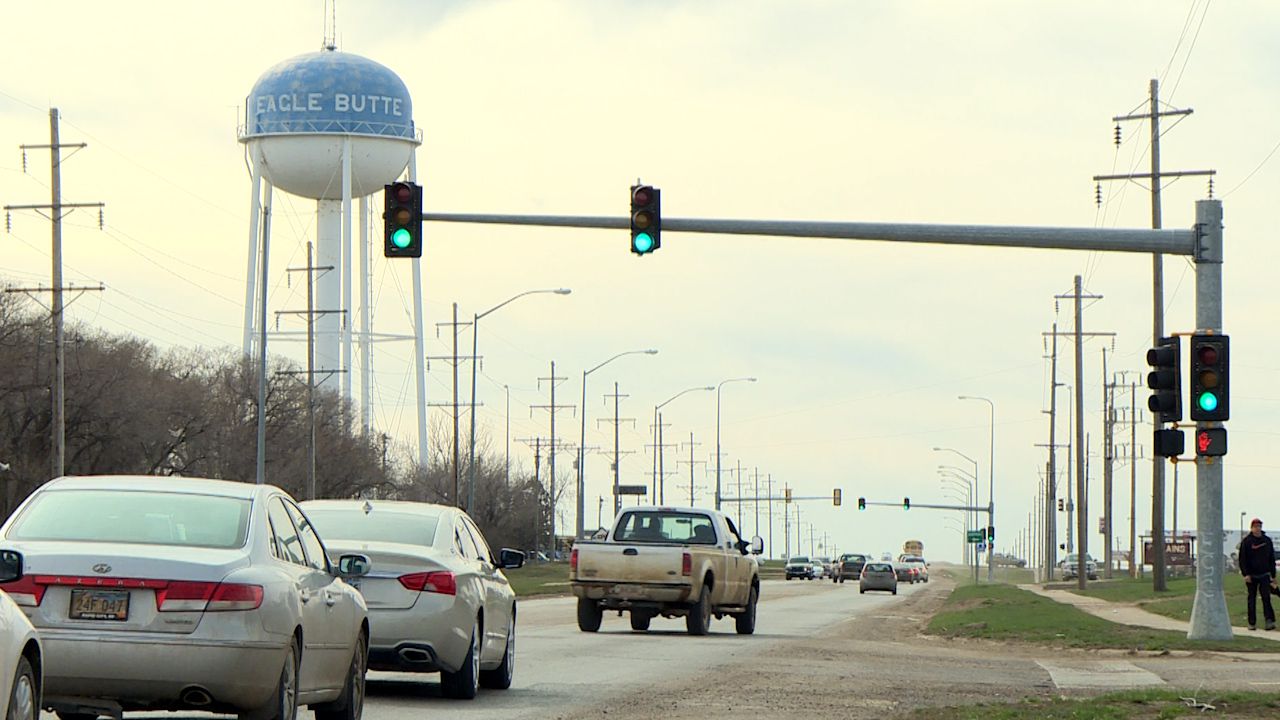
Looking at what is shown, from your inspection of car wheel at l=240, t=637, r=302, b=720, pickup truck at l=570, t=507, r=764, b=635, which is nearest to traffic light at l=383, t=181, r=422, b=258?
pickup truck at l=570, t=507, r=764, b=635

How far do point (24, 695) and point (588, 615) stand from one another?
2024cm

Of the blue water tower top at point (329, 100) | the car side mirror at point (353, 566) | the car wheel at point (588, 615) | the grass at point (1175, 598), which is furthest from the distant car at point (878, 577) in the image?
the car side mirror at point (353, 566)

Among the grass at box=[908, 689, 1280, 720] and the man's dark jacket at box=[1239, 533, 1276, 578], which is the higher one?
the man's dark jacket at box=[1239, 533, 1276, 578]

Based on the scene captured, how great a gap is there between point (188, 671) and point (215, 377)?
242 ft

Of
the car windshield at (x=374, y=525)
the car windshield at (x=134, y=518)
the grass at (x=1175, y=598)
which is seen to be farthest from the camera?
the grass at (x=1175, y=598)

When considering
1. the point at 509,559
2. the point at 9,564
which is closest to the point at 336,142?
the point at 509,559

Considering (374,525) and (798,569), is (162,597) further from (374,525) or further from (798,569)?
(798,569)

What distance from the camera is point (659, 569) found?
2881 centimetres

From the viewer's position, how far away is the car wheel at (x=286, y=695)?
11.7 m

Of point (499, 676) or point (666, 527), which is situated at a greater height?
point (666, 527)

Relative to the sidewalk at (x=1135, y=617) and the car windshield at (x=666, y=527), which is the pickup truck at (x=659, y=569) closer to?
the car windshield at (x=666, y=527)

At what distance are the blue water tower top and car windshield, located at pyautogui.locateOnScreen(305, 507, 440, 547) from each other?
2420 inches

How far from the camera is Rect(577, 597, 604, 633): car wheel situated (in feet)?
96.1

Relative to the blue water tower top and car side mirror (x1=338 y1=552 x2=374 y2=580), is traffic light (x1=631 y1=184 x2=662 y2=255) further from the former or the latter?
the blue water tower top
